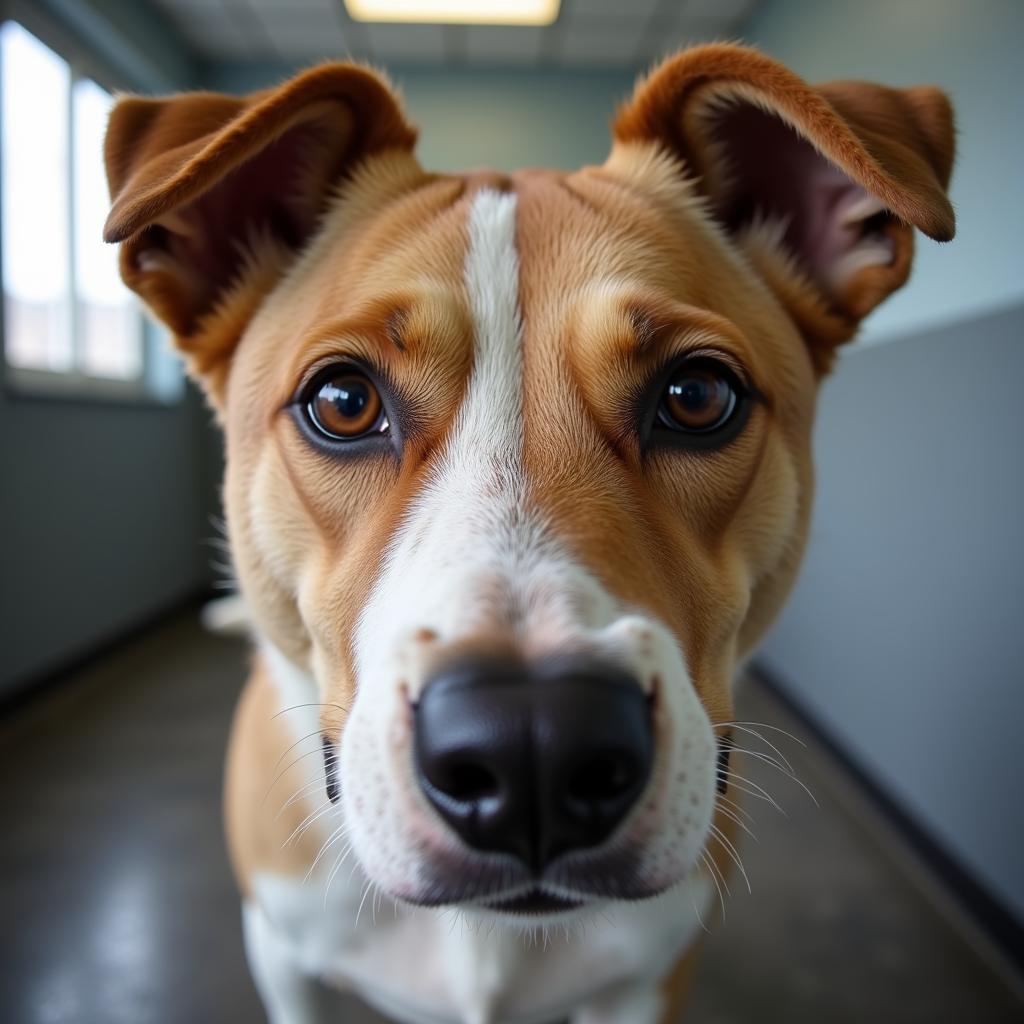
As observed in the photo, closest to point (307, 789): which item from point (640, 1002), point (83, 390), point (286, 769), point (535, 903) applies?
point (286, 769)

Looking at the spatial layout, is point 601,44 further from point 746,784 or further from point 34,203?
point 746,784

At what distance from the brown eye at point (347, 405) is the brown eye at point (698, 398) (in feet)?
1.16

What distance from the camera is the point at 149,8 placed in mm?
4520

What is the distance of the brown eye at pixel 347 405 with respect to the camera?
93cm

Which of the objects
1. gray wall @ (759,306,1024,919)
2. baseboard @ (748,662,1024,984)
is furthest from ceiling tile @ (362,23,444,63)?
baseboard @ (748,662,1024,984)

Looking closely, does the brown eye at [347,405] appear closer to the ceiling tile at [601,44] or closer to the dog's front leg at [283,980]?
the dog's front leg at [283,980]

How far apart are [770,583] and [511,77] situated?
214 inches

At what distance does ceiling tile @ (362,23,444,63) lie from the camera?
4.83m

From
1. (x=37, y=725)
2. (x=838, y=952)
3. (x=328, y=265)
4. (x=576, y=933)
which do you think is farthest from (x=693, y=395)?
(x=37, y=725)

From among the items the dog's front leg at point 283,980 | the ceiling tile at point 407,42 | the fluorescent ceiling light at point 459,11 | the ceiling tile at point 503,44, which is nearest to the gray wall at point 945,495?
the dog's front leg at point 283,980

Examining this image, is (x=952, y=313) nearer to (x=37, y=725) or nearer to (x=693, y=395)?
(x=693, y=395)

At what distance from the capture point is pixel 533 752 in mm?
564

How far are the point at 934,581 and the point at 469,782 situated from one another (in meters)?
2.22

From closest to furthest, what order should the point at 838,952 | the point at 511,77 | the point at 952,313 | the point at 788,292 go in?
the point at 788,292 → the point at 838,952 → the point at 952,313 → the point at 511,77
